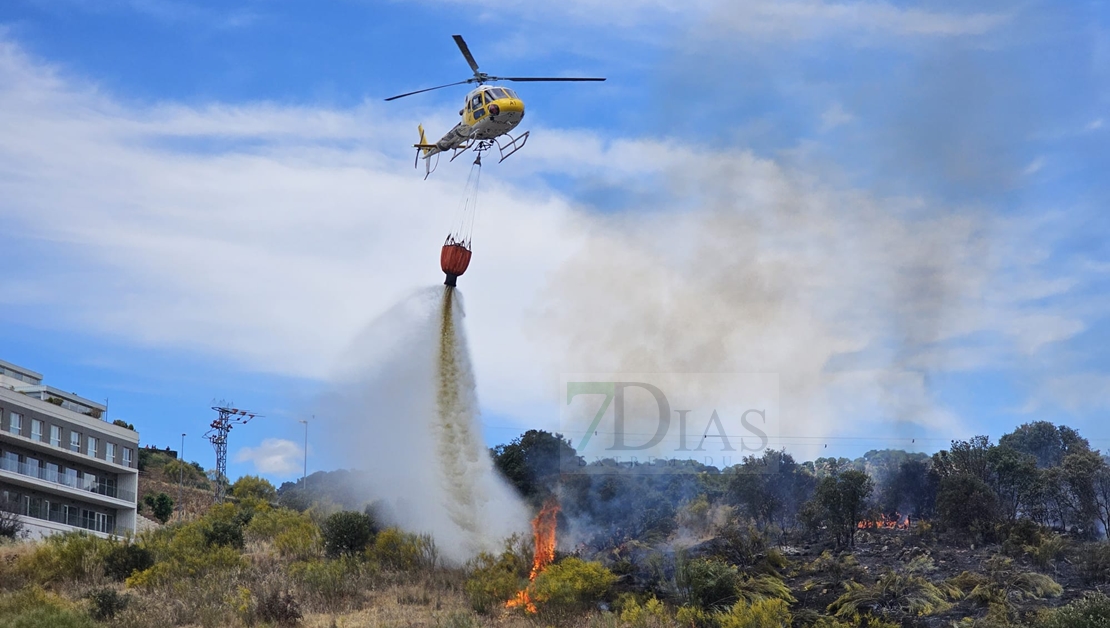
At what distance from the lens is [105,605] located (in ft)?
149

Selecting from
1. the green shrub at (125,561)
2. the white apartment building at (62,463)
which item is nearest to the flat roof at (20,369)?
the white apartment building at (62,463)

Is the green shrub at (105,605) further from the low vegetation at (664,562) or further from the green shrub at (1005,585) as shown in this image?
the green shrub at (1005,585)

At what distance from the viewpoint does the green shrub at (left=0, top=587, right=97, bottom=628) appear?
1567 inches

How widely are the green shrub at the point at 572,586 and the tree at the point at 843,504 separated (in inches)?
570

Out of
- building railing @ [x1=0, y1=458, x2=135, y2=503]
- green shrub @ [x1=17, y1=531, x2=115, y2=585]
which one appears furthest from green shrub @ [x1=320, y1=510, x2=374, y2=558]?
building railing @ [x1=0, y1=458, x2=135, y2=503]

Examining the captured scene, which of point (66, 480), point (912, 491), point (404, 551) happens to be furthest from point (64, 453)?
point (912, 491)

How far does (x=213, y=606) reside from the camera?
45.9m

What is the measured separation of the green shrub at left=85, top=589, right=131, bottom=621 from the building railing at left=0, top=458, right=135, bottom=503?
138 feet

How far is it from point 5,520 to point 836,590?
53.8 metres

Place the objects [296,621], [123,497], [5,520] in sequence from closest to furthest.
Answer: [296,621]
[5,520]
[123,497]

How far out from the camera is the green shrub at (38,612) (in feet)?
131

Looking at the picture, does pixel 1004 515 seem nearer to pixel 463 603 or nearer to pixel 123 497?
pixel 463 603

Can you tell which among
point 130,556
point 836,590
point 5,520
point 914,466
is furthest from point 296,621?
point 914,466

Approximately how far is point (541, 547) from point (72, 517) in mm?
51738
